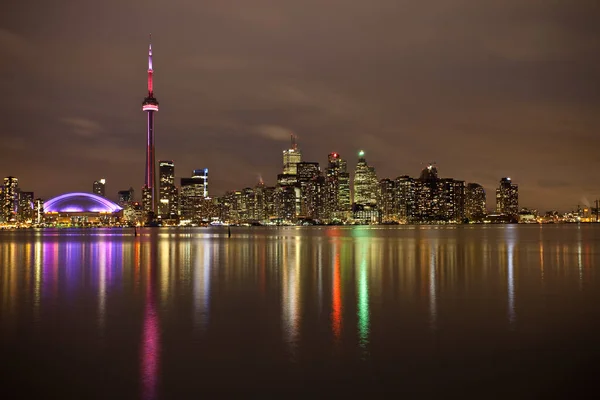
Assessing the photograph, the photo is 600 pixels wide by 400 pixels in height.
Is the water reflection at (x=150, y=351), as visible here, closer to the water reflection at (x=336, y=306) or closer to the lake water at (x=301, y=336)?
the lake water at (x=301, y=336)

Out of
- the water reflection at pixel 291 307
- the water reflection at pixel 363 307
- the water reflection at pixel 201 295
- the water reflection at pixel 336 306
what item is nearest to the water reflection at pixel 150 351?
the water reflection at pixel 201 295

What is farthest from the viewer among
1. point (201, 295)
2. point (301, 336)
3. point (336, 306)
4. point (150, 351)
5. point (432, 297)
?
point (201, 295)

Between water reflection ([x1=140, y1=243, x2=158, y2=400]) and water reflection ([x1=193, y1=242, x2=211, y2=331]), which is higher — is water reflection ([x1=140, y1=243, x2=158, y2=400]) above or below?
below

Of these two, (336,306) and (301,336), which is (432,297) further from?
(301,336)

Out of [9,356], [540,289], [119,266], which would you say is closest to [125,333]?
[9,356]

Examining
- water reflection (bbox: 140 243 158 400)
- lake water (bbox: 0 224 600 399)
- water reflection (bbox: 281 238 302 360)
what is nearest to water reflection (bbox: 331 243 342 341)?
lake water (bbox: 0 224 600 399)

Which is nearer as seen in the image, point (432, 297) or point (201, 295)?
point (432, 297)

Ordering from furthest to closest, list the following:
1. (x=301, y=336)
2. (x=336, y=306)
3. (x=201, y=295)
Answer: (x=201, y=295) → (x=336, y=306) → (x=301, y=336)

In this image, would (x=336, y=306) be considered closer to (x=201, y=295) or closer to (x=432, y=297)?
(x=432, y=297)

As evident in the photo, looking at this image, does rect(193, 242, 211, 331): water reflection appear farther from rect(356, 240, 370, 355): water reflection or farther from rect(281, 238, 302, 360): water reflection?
rect(356, 240, 370, 355): water reflection

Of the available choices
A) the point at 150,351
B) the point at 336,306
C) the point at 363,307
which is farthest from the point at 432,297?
the point at 150,351

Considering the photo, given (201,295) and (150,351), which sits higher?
(201,295)

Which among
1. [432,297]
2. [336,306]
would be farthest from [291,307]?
[432,297]

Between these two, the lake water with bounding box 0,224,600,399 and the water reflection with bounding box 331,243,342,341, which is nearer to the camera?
the lake water with bounding box 0,224,600,399
